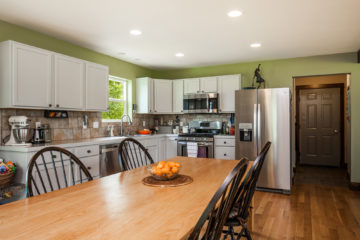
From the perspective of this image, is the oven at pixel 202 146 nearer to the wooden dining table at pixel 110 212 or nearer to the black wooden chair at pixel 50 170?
the black wooden chair at pixel 50 170

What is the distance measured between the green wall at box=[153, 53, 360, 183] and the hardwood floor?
0.88m

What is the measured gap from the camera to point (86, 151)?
11.3 feet

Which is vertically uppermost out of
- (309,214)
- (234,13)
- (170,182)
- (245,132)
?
(234,13)

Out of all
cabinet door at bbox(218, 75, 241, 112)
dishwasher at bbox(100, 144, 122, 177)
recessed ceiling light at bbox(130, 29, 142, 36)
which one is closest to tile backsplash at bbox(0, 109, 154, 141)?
dishwasher at bbox(100, 144, 122, 177)

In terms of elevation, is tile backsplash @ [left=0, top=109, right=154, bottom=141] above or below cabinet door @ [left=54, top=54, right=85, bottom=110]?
below

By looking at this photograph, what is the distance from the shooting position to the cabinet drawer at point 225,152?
4.78m

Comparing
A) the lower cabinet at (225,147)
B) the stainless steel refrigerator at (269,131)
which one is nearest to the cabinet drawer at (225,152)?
the lower cabinet at (225,147)

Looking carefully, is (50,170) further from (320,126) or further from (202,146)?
(320,126)

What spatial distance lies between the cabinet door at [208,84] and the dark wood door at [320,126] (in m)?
2.88

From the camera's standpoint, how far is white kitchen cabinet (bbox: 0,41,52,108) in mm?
2922

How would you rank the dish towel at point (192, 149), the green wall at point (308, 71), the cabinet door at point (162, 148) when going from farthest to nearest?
the cabinet door at point (162, 148)
the dish towel at point (192, 149)
the green wall at point (308, 71)

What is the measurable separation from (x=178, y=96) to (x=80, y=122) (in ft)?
7.45

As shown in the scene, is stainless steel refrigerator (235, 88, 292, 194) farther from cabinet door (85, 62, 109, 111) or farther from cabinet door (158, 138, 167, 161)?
cabinet door (85, 62, 109, 111)

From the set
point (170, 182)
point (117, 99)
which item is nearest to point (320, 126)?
point (117, 99)
